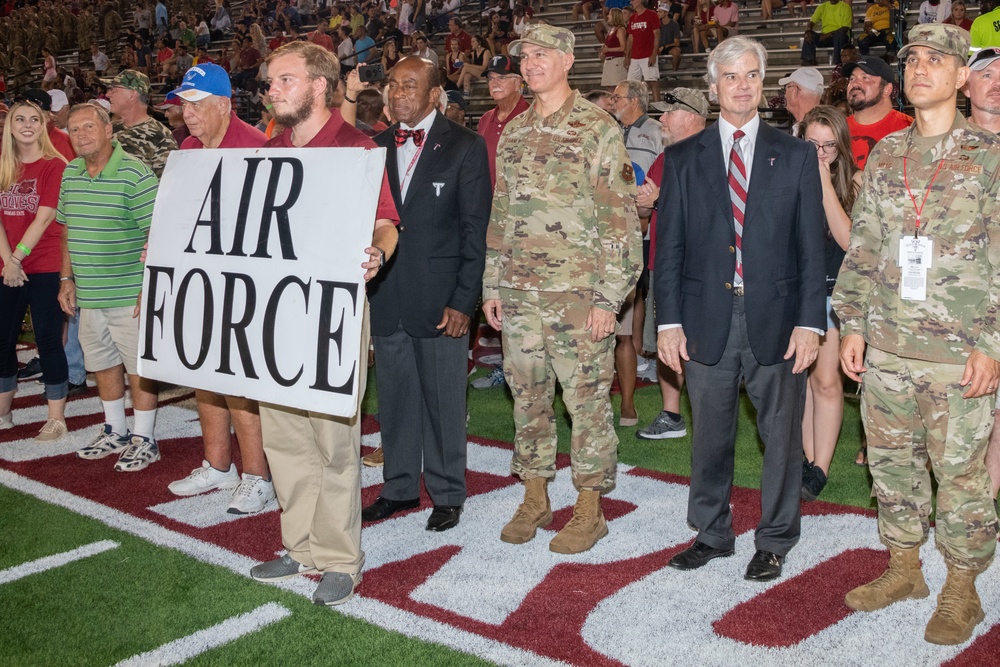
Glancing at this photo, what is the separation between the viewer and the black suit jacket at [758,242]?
3.87 metres

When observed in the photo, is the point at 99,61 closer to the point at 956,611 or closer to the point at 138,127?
the point at 138,127

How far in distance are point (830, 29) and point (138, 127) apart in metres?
10.2

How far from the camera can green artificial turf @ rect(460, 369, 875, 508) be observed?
5.26 metres

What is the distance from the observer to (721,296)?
A: 12.9 ft

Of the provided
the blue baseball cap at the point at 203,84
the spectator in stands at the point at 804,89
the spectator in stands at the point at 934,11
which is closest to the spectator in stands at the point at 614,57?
the spectator in stands at the point at 934,11

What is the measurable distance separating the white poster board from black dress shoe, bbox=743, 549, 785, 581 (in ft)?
5.83

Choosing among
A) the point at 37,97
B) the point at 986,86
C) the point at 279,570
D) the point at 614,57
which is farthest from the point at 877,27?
the point at 279,570

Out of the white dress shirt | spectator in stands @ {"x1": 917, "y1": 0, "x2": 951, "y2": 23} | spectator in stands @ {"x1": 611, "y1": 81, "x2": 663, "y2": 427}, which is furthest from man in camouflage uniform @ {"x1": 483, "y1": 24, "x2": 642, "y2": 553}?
spectator in stands @ {"x1": 917, "y1": 0, "x2": 951, "y2": 23}

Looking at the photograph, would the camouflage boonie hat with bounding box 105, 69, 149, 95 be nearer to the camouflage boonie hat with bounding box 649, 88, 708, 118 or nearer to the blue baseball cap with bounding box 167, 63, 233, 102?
the blue baseball cap with bounding box 167, 63, 233, 102

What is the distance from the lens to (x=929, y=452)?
3.55 m

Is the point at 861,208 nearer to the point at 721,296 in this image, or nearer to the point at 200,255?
the point at 721,296

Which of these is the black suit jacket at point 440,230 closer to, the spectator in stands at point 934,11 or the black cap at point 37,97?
the black cap at point 37,97

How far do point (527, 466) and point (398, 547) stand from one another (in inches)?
27.7

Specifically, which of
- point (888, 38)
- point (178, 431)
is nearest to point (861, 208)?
point (178, 431)
